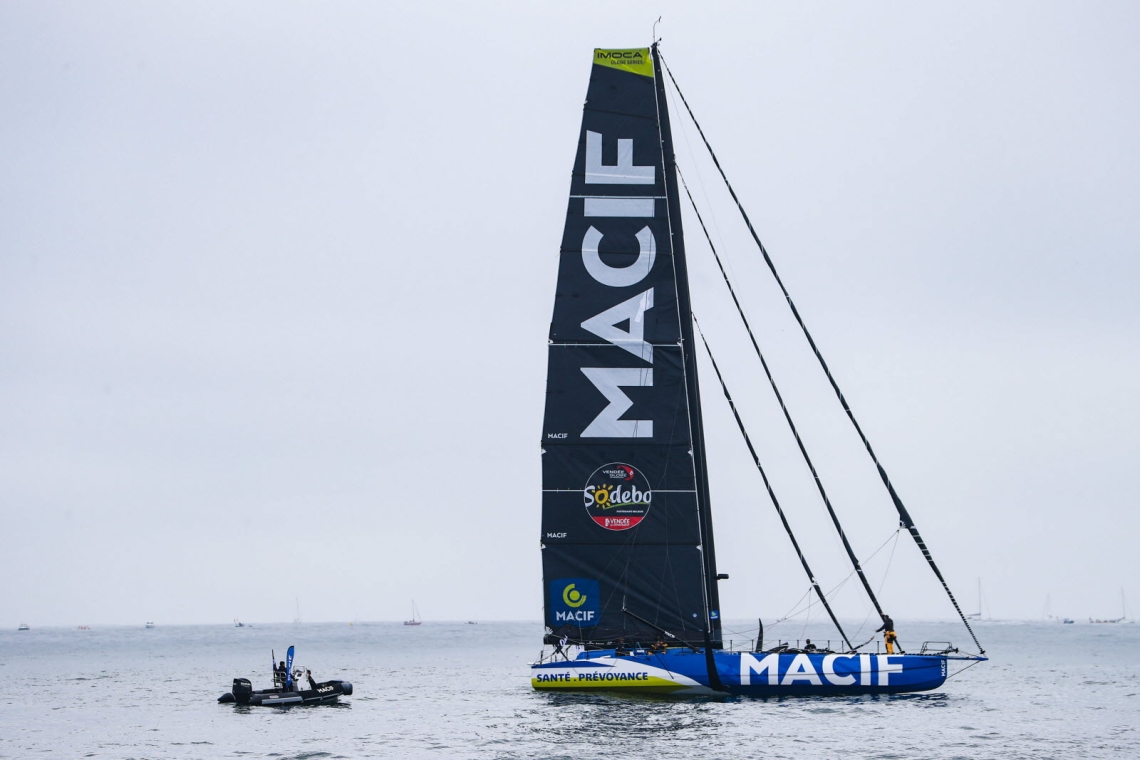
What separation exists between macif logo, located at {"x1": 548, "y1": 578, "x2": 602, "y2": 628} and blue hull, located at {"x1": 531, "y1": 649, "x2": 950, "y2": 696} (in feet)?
6.57

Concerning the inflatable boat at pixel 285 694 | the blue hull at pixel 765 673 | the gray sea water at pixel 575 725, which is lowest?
the gray sea water at pixel 575 725

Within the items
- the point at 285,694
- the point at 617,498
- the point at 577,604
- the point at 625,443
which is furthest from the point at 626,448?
the point at 285,694

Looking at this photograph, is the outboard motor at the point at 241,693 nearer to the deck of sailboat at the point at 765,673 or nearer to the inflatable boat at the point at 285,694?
the inflatable boat at the point at 285,694

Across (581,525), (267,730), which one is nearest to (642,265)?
(581,525)

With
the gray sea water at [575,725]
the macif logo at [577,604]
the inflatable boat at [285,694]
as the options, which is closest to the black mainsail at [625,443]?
the macif logo at [577,604]

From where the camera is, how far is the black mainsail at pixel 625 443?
129 ft

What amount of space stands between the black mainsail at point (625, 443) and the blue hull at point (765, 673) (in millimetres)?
1696

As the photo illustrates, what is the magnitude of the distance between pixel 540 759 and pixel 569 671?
780 cm

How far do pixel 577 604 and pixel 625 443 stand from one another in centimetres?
534

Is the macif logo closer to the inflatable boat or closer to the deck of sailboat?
the deck of sailboat

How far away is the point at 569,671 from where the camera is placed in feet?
123

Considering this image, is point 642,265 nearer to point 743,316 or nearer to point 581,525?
point 743,316

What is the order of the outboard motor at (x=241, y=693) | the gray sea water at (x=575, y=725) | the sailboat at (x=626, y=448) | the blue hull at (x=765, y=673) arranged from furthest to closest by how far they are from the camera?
1. the outboard motor at (x=241, y=693)
2. the sailboat at (x=626, y=448)
3. the blue hull at (x=765, y=673)
4. the gray sea water at (x=575, y=725)

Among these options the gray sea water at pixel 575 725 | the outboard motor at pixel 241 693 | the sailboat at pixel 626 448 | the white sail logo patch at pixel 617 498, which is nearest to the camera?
the gray sea water at pixel 575 725
